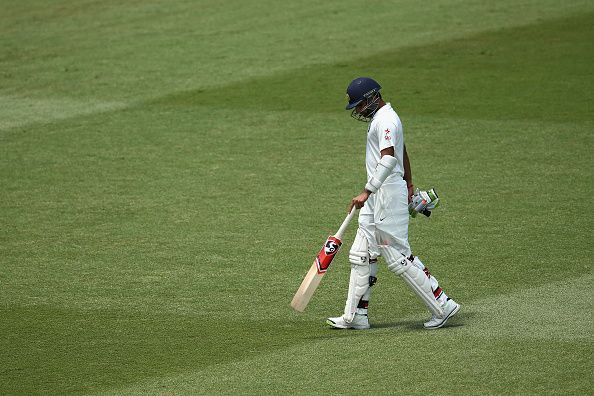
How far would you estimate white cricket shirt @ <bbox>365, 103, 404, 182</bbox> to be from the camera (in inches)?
331

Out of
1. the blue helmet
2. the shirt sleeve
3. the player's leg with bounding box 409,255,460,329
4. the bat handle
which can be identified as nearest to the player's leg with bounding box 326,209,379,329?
the bat handle

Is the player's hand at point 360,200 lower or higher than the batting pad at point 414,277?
higher

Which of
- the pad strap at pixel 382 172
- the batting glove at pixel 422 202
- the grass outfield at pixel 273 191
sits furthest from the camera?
the batting glove at pixel 422 202

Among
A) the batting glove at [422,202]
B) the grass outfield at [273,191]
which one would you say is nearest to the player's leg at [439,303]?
the grass outfield at [273,191]

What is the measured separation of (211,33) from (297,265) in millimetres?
10694

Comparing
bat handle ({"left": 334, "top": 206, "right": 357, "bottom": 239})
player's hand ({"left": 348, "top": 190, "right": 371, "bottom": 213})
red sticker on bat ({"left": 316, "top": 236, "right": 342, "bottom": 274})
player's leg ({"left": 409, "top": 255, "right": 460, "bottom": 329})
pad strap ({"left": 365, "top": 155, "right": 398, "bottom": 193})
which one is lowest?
player's leg ({"left": 409, "top": 255, "right": 460, "bottom": 329})

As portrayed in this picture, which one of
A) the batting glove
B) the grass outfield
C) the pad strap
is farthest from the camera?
the batting glove

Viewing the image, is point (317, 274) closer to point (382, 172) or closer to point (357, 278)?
point (357, 278)

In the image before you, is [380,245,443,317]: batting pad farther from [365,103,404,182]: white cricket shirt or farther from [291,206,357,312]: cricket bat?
[365,103,404,182]: white cricket shirt

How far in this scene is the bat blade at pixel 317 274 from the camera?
8.63 meters

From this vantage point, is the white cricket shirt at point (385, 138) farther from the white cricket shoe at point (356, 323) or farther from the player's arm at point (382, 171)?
the white cricket shoe at point (356, 323)

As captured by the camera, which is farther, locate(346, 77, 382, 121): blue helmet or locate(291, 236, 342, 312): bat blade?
locate(291, 236, 342, 312): bat blade

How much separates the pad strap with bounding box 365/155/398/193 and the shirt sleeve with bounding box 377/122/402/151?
0.10 meters

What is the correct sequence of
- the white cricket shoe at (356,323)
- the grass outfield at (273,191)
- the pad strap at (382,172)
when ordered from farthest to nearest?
the white cricket shoe at (356,323), the pad strap at (382,172), the grass outfield at (273,191)
